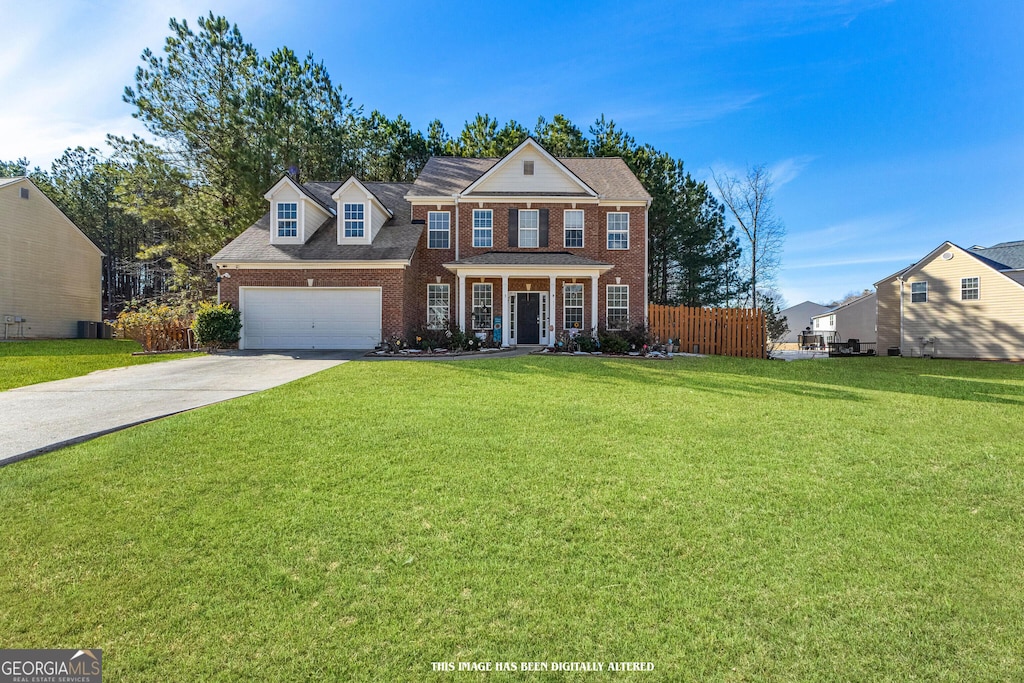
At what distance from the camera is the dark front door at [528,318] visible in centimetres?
1950

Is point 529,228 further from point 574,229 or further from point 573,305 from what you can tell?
point 573,305

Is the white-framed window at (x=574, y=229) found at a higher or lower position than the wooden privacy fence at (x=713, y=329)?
higher

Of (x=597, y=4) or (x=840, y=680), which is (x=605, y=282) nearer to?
(x=597, y=4)

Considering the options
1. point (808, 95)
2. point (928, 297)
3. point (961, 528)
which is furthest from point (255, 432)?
point (928, 297)

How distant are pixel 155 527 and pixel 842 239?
3687cm

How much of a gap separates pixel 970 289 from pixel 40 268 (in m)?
47.2

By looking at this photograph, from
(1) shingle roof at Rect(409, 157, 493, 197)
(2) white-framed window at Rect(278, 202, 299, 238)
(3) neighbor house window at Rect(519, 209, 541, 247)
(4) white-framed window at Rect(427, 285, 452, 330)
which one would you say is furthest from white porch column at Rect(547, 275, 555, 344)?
(2) white-framed window at Rect(278, 202, 299, 238)

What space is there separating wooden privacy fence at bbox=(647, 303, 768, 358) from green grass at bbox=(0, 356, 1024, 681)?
476 inches

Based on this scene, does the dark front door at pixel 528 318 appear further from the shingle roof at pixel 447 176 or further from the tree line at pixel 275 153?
the tree line at pixel 275 153

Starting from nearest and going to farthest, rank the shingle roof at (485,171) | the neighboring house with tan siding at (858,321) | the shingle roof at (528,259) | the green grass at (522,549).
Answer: the green grass at (522,549)
the shingle roof at (528,259)
the shingle roof at (485,171)
the neighboring house with tan siding at (858,321)

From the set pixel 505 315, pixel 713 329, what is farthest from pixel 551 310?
pixel 713 329

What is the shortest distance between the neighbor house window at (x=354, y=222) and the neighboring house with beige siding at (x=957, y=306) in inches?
1034

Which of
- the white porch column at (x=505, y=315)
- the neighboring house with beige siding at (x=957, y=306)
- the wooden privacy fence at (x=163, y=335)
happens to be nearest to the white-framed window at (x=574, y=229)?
the white porch column at (x=505, y=315)

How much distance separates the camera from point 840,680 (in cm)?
208
